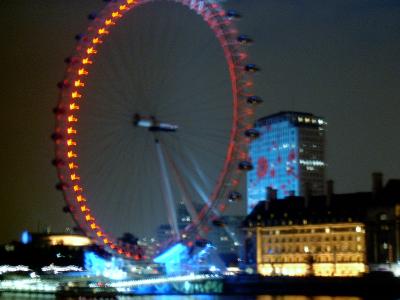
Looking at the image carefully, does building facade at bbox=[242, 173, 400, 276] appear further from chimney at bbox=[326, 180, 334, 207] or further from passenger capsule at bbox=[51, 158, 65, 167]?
passenger capsule at bbox=[51, 158, 65, 167]

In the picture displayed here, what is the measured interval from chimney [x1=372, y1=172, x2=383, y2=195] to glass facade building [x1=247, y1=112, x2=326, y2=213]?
2117 inches

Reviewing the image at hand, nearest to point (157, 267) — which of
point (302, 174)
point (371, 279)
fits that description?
point (371, 279)

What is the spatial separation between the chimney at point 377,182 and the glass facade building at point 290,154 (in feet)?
176

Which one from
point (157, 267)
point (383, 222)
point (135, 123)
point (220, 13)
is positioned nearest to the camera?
point (135, 123)

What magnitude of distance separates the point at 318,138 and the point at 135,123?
9699cm

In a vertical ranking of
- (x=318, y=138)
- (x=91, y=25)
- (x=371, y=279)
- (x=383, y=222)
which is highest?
(x=318, y=138)

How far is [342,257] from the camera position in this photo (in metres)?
82.9

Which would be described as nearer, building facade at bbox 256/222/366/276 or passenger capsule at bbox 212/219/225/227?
passenger capsule at bbox 212/219/225/227

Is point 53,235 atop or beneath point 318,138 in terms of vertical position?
beneath

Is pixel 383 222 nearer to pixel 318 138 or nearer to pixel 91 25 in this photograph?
pixel 91 25

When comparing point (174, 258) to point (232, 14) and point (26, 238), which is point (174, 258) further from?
point (26, 238)

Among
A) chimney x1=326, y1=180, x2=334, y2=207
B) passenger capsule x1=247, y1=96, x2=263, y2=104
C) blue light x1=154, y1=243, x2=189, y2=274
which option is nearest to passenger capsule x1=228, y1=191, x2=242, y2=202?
passenger capsule x1=247, y1=96, x2=263, y2=104

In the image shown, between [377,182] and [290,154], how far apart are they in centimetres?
5876

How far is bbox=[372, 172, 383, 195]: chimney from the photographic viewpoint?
260ft
